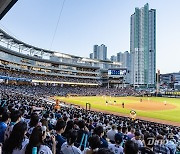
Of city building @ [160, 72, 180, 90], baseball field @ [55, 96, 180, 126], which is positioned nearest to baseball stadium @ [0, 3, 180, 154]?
baseball field @ [55, 96, 180, 126]

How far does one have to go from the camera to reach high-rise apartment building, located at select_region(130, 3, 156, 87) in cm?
13825

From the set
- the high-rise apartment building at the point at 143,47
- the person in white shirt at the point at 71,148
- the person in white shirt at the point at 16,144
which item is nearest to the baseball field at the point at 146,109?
the person in white shirt at the point at 71,148

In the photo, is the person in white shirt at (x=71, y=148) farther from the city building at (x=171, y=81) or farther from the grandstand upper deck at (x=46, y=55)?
the city building at (x=171, y=81)

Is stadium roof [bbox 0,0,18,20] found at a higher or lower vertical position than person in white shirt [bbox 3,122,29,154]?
higher

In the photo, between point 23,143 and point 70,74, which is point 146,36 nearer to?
point 70,74

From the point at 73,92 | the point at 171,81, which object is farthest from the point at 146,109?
the point at 171,81

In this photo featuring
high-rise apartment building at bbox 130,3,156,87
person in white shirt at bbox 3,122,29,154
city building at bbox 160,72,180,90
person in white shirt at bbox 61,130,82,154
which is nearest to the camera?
person in white shirt at bbox 3,122,29,154

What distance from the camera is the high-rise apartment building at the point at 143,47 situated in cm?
13825

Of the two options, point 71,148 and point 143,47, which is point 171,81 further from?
point 71,148

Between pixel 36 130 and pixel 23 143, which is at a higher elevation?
pixel 36 130

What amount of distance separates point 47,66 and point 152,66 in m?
80.4

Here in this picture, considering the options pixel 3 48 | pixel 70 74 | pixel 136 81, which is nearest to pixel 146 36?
pixel 136 81

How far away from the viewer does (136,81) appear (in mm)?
137625

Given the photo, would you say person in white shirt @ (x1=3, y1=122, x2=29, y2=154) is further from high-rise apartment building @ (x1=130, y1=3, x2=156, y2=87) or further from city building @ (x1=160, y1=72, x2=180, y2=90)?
high-rise apartment building @ (x1=130, y1=3, x2=156, y2=87)
